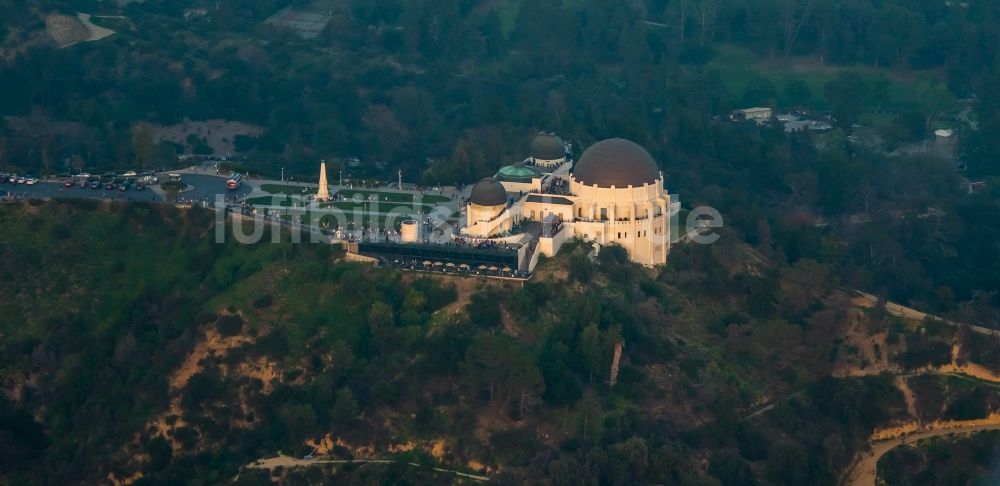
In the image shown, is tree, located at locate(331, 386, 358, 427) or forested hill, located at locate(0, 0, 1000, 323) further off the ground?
forested hill, located at locate(0, 0, 1000, 323)

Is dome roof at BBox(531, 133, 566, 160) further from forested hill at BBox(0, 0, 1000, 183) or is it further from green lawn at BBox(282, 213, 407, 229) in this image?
green lawn at BBox(282, 213, 407, 229)

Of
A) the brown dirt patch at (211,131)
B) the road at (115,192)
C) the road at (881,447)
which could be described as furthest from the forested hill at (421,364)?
the brown dirt patch at (211,131)

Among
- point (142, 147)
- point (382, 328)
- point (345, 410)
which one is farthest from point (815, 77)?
point (345, 410)

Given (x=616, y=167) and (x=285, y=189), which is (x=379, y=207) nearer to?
(x=285, y=189)

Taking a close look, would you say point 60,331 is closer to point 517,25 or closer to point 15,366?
point 15,366

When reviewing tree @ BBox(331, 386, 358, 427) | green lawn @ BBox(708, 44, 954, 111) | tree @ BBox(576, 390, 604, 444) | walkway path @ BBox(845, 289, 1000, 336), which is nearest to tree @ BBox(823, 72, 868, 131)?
green lawn @ BBox(708, 44, 954, 111)

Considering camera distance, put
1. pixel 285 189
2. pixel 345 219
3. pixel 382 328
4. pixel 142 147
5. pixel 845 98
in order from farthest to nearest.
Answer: pixel 845 98, pixel 142 147, pixel 285 189, pixel 345 219, pixel 382 328

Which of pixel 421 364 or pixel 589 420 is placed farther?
pixel 421 364
